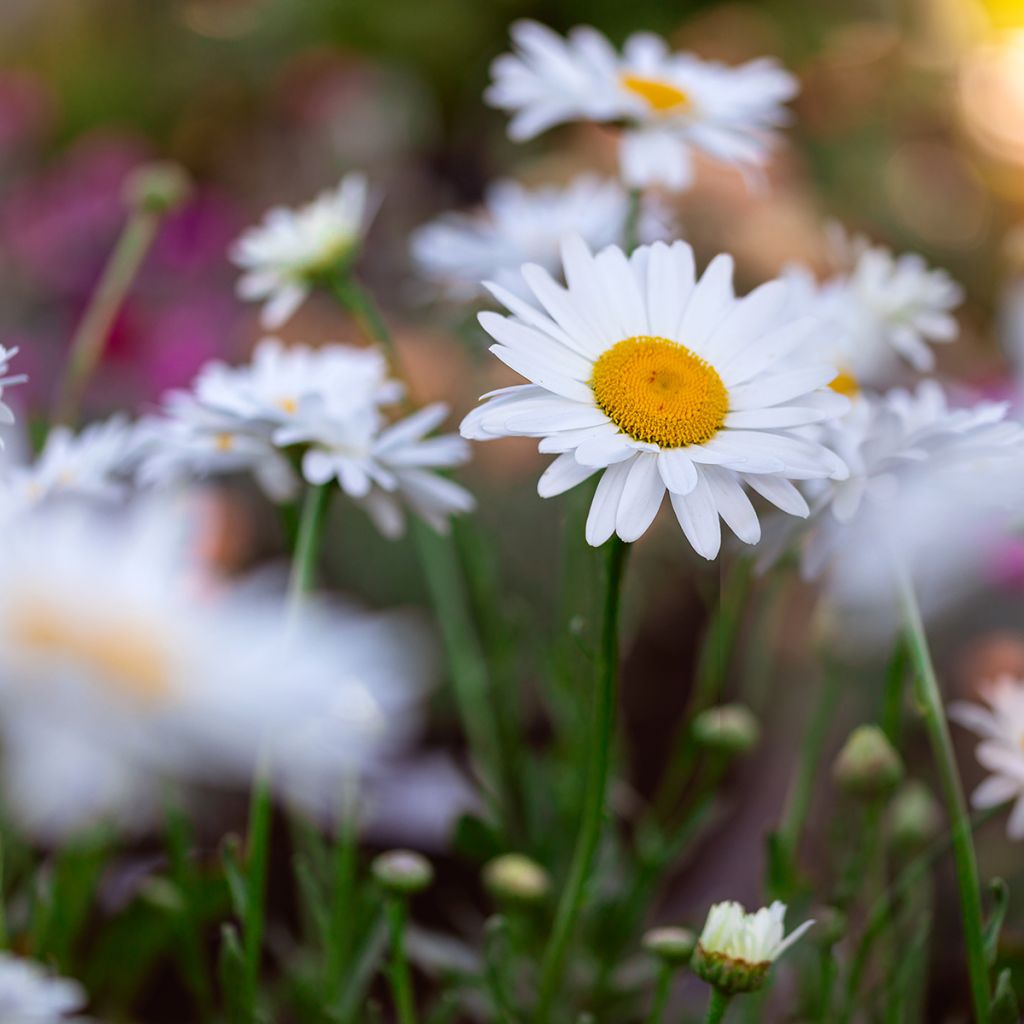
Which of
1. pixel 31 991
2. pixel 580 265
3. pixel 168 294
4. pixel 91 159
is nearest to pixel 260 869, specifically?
pixel 31 991

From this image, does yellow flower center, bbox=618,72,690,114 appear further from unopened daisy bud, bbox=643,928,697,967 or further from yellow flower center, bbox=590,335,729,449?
unopened daisy bud, bbox=643,928,697,967

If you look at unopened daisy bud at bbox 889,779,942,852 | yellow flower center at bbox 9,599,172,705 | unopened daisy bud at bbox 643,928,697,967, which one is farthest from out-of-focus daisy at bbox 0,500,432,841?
unopened daisy bud at bbox 889,779,942,852

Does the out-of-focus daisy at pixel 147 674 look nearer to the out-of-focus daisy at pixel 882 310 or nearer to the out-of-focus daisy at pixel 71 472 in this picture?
the out-of-focus daisy at pixel 71 472

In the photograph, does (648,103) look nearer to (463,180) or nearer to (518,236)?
(518,236)

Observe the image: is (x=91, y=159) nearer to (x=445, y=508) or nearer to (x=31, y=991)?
(x=445, y=508)

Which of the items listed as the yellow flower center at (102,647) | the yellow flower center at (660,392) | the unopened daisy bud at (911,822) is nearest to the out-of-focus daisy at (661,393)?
the yellow flower center at (660,392)

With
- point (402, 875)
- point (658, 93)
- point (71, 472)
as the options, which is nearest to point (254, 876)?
point (402, 875)
